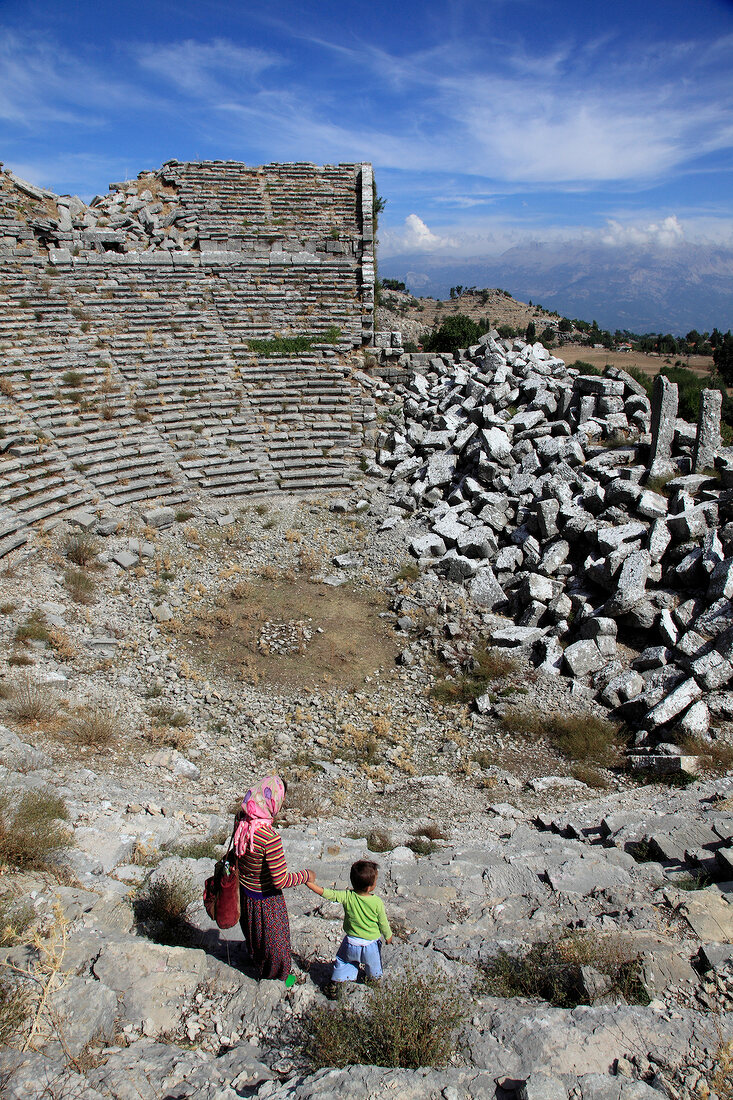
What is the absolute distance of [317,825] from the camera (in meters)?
6.05

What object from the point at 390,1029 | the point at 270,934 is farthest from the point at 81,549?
the point at 390,1029

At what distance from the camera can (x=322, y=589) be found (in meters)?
10.9

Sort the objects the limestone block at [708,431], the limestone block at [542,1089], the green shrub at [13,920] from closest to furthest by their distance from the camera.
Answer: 1. the limestone block at [542,1089]
2. the green shrub at [13,920]
3. the limestone block at [708,431]

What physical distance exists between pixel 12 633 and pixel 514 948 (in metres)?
7.27

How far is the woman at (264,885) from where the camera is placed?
3711mm

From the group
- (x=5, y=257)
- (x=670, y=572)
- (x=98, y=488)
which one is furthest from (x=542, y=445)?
(x=5, y=257)

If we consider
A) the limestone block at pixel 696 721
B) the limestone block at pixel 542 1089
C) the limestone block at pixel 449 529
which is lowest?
the limestone block at pixel 696 721

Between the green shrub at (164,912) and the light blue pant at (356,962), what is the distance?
44.3 inches

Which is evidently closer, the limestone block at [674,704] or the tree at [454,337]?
the limestone block at [674,704]

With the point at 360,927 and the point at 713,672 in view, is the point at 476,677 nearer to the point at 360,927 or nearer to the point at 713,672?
the point at 713,672

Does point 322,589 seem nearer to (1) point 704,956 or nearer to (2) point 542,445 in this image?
(2) point 542,445

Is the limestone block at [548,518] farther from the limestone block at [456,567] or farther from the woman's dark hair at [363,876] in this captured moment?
the woman's dark hair at [363,876]

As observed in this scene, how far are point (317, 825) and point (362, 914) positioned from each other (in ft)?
8.16

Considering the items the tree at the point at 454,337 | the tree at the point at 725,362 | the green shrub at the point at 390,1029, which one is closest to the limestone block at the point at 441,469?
the tree at the point at 454,337
